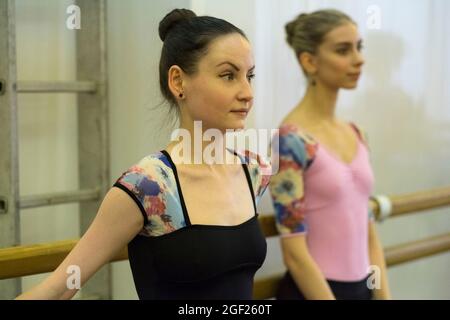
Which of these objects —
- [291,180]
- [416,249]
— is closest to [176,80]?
[291,180]

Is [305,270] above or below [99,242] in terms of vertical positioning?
below

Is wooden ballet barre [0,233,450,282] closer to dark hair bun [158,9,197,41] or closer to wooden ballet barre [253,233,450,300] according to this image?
dark hair bun [158,9,197,41]

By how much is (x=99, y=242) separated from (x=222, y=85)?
0.23 m

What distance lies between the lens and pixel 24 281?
88 centimetres

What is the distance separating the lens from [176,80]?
779 mm

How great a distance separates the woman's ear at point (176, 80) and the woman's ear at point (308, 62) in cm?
50

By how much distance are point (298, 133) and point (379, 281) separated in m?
0.34

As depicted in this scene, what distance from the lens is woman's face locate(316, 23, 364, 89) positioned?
3.95 ft

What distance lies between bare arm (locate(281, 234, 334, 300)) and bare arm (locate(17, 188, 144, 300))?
50cm

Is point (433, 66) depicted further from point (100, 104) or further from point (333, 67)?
point (100, 104)
